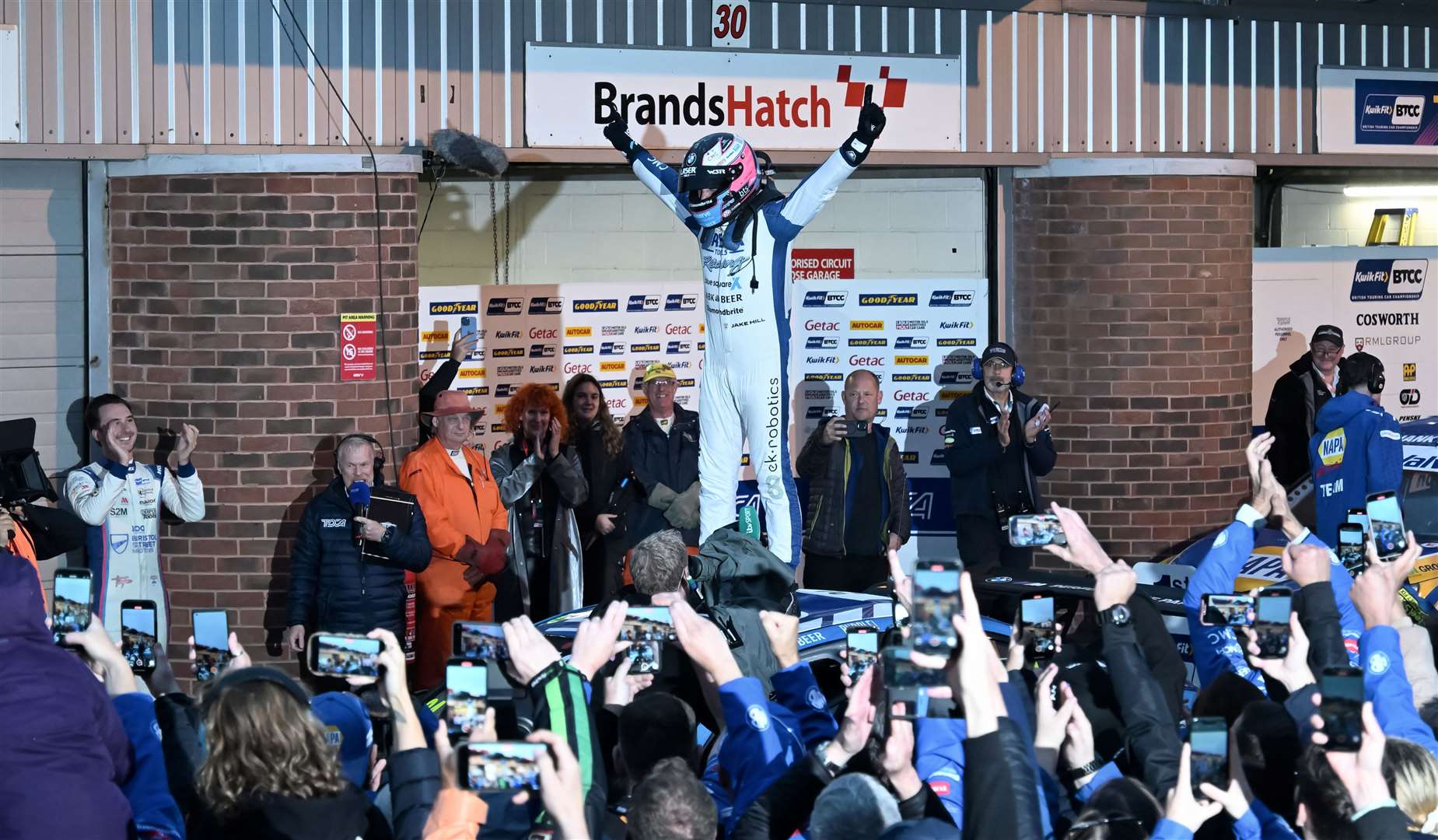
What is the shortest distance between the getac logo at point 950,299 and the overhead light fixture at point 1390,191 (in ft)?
15.1

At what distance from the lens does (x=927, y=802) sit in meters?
3.67

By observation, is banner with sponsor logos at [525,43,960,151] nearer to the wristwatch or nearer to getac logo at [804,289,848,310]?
getac logo at [804,289,848,310]

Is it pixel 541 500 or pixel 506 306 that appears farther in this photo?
pixel 506 306

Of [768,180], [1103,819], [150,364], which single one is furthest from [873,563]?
[1103,819]

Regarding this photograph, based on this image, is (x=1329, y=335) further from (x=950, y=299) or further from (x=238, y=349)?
(x=238, y=349)

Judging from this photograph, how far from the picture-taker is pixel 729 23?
10.4 m

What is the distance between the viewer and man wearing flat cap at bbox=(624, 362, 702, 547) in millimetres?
9211

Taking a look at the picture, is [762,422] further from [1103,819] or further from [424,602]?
[1103,819]

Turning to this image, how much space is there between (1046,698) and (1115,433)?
24.1 feet

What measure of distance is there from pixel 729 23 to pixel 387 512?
3.99 metres

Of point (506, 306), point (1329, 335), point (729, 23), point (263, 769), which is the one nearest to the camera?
point (263, 769)

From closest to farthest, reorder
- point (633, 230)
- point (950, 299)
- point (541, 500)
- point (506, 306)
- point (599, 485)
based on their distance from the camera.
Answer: point (599, 485)
point (541, 500)
point (506, 306)
point (950, 299)
point (633, 230)

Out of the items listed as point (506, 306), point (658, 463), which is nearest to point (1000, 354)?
point (658, 463)

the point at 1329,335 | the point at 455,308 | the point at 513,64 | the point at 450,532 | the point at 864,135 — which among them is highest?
the point at 513,64
